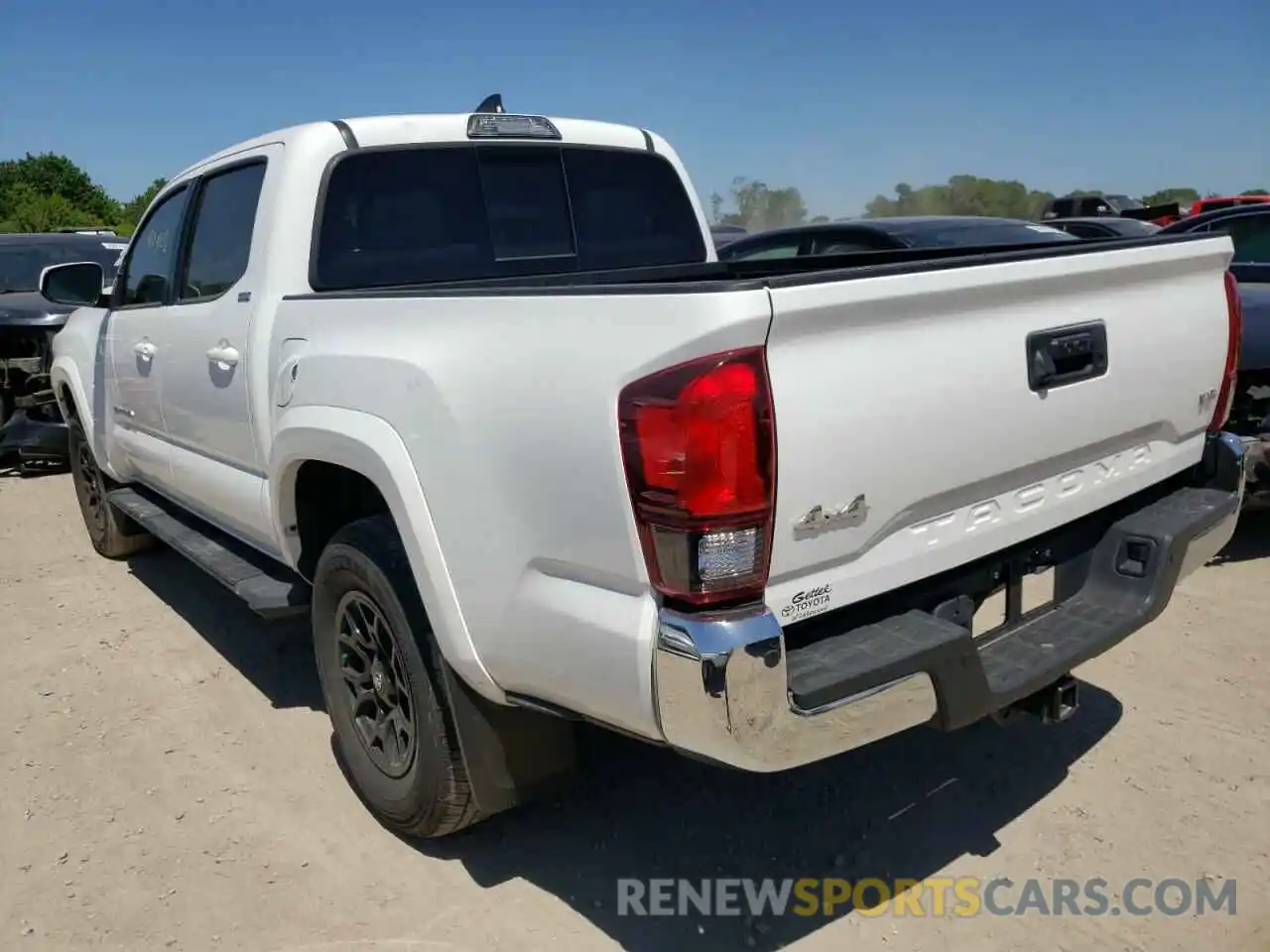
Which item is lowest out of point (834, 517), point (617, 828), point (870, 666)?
point (617, 828)

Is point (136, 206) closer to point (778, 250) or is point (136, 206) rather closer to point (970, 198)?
point (970, 198)

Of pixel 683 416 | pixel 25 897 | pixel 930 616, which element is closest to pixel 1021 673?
pixel 930 616

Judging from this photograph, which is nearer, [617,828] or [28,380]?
Answer: [617,828]

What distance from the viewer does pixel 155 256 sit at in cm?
471

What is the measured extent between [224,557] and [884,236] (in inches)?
214

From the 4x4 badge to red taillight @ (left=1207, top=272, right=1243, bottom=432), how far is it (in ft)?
5.36

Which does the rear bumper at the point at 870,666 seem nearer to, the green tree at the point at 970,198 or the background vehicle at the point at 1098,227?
the background vehicle at the point at 1098,227

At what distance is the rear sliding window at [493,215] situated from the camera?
3545 mm

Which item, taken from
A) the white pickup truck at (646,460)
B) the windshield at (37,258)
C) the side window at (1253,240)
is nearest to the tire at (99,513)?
the white pickup truck at (646,460)

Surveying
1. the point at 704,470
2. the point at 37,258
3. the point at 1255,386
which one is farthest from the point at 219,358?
the point at 37,258

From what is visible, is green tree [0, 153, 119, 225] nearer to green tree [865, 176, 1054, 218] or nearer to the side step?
green tree [865, 176, 1054, 218]

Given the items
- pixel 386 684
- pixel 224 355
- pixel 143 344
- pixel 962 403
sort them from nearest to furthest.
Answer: pixel 962 403 < pixel 386 684 < pixel 224 355 < pixel 143 344

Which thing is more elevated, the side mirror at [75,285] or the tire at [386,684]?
the side mirror at [75,285]

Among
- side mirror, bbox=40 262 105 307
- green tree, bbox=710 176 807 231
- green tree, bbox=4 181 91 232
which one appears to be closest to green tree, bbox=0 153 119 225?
green tree, bbox=4 181 91 232
